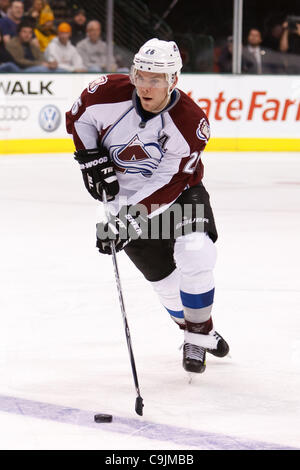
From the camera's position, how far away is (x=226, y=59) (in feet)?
32.7

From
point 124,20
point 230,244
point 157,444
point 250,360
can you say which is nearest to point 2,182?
point 230,244

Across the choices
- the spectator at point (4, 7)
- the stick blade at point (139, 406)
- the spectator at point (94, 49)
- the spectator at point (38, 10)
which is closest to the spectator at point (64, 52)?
the spectator at point (94, 49)

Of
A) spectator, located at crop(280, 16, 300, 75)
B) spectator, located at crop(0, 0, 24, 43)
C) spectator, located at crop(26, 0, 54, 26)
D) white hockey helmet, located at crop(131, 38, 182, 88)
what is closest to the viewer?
white hockey helmet, located at crop(131, 38, 182, 88)

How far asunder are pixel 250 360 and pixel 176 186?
0.67 metres

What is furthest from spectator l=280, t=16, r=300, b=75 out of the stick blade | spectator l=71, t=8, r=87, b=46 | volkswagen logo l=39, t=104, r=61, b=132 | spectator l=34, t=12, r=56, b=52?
the stick blade

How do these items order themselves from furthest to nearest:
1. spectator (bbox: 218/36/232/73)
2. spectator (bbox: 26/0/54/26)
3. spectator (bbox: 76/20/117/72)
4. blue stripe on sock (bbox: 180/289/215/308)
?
spectator (bbox: 218/36/232/73)
spectator (bbox: 76/20/117/72)
spectator (bbox: 26/0/54/26)
blue stripe on sock (bbox: 180/289/215/308)

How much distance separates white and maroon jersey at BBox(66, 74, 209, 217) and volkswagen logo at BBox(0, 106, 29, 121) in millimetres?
5995

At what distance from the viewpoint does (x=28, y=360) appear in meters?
3.03

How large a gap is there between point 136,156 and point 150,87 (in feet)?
0.89

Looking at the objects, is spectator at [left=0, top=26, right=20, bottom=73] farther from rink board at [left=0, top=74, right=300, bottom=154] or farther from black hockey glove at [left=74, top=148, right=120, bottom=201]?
black hockey glove at [left=74, top=148, right=120, bottom=201]

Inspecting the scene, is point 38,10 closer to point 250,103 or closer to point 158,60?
point 250,103

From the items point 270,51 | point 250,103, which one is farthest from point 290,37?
point 250,103

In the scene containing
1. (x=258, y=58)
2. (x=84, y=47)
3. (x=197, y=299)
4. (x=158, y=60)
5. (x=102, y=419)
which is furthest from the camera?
(x=258, y=58)

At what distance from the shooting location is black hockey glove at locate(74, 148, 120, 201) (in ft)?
9.05
